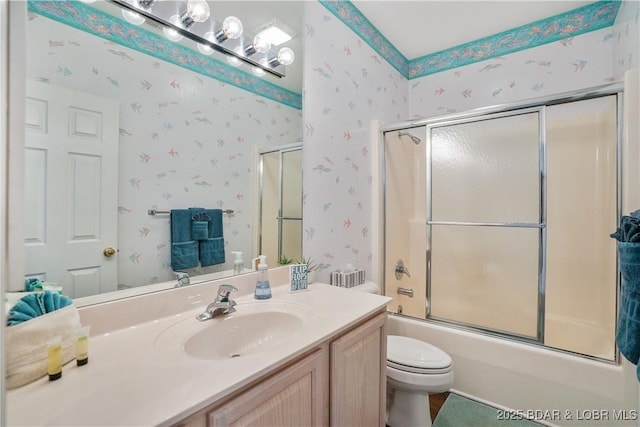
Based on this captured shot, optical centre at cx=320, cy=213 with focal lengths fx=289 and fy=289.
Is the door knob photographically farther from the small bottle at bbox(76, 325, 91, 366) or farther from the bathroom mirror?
the small bottle at bbox(76, 325, 91, 366)

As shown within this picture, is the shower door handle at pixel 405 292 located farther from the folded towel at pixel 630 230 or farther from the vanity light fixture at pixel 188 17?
the vanity light fixture at pixel 188 17

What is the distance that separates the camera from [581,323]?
1959mm

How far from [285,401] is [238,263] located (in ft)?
2.11

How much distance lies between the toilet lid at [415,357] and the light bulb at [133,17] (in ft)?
5.78

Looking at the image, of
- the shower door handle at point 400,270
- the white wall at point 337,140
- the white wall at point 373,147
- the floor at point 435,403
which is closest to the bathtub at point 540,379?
the white wall at point 373,147

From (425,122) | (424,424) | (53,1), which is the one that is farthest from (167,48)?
(424,424)

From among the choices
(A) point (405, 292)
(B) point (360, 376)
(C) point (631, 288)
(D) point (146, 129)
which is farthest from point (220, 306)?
(A) point (405, 292)

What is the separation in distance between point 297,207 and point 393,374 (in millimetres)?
963

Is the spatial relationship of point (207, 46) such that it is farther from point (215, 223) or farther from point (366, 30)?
point (366, 30)

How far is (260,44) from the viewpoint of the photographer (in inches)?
54.0

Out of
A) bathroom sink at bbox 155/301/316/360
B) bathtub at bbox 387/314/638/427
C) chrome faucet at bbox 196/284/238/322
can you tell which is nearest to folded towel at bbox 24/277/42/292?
bathroom sink at bbox 155/301/316/360

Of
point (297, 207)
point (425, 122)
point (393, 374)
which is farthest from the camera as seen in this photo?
point (425, 122)

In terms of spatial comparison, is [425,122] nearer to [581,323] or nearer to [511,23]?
A: [511,23]

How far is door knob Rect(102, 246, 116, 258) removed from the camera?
0.92m
